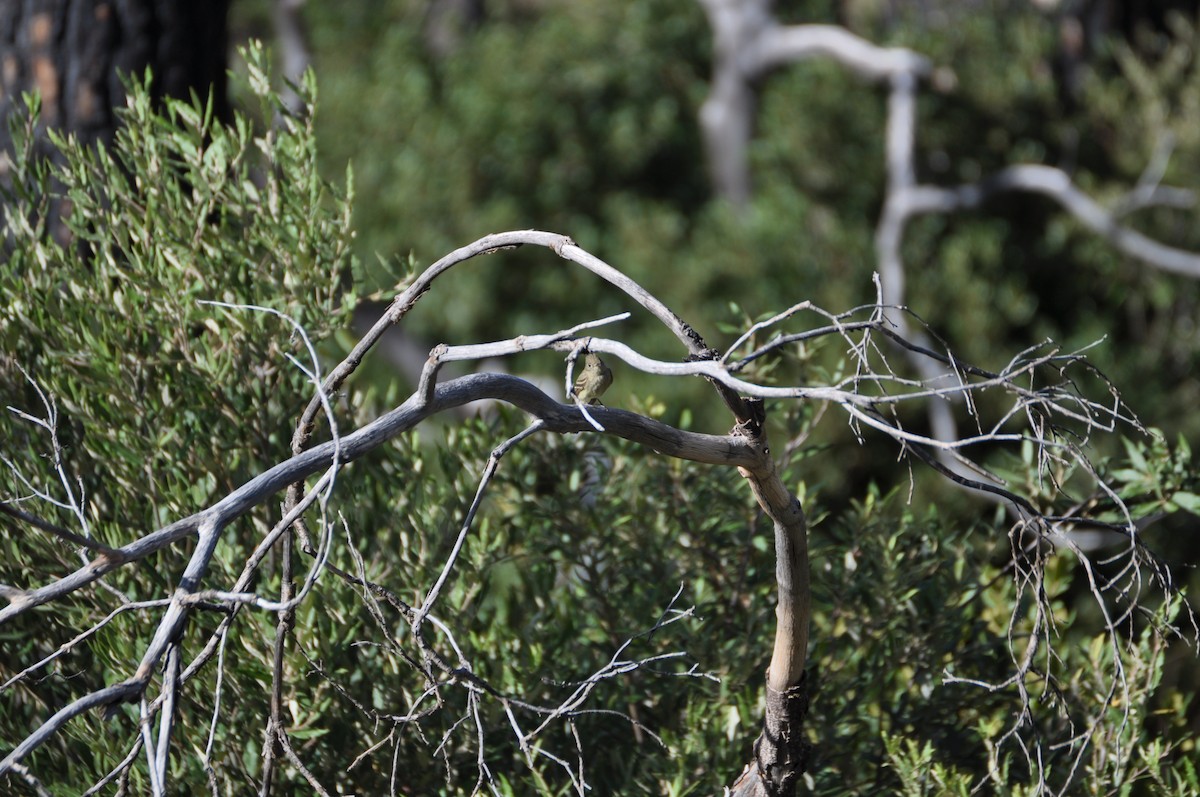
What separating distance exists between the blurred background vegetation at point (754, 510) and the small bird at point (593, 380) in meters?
0.44

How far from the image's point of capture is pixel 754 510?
2.57 metres

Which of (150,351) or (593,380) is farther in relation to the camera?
(150,351)

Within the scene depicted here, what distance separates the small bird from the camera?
5.98 feet

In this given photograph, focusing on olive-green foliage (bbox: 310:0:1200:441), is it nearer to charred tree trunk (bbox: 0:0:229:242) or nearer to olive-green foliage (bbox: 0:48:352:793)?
charred tree trunk (bbox: 0:0:229:242)

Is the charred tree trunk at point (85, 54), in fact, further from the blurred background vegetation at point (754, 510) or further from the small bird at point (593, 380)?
the small bird at point (593, 380)

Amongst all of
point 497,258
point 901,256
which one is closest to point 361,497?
point 901,256

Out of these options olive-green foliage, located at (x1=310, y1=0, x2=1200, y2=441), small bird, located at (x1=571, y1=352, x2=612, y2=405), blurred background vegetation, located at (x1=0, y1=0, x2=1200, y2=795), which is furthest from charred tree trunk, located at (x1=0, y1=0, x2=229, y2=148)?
olive-green foliage, located at (x1=310, y1=0, x2=1200, y2=441)

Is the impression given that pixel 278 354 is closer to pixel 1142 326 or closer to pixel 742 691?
pixel 742 691

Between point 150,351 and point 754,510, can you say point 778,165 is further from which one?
point 150,351

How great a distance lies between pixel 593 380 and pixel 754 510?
843 millimetres

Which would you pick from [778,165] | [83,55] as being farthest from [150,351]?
[778,165]

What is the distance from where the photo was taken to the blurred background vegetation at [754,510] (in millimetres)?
2232

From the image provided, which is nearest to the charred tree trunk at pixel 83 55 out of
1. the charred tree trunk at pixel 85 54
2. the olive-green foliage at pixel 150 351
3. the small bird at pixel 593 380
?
the charred tree trunk at pixel 85 54

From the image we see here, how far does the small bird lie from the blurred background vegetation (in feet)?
1.44
